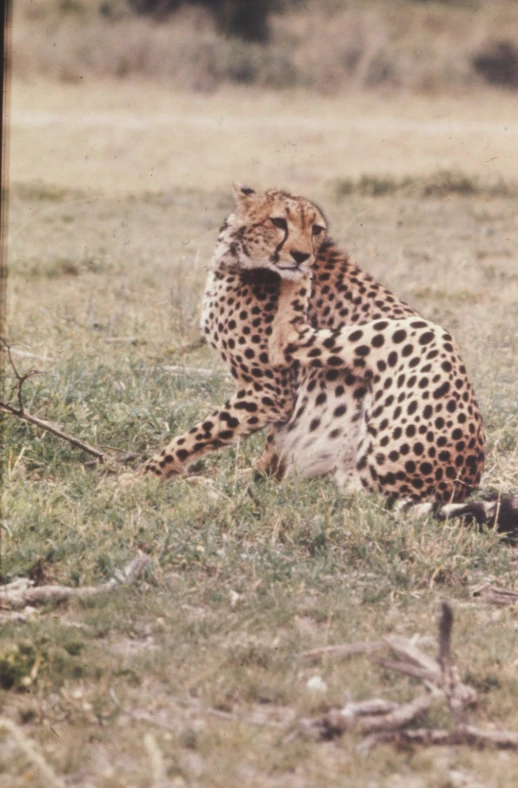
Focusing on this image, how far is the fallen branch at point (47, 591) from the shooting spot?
3131 mm

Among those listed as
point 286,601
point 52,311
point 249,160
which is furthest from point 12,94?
point 286,601

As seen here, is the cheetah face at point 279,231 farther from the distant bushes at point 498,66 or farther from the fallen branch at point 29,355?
the distant bushes at point 498,66

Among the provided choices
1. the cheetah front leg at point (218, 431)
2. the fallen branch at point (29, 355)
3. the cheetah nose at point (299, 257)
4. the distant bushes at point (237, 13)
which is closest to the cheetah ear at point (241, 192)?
the cheetah nose at point (299, 257)

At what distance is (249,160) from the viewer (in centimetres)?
1270

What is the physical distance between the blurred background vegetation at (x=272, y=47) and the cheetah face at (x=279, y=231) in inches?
458

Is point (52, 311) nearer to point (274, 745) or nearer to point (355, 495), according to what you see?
point (355, 495)

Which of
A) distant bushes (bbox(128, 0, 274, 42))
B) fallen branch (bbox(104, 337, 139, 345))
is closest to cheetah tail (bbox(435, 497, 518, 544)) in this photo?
fallen branch (bbox(104, 337, 139, 345))

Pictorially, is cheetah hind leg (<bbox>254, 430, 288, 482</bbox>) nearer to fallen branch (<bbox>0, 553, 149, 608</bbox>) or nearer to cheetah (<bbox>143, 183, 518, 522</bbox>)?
cheetah (<bbox>143, 183, 518, 522</bbox>)

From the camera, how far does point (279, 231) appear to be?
386cm

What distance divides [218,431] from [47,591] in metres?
0.97

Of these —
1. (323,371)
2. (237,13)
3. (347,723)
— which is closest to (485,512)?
(323,371)

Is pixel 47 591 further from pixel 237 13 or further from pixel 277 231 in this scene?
pixel 237 13

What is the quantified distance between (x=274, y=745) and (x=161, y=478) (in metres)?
1.58

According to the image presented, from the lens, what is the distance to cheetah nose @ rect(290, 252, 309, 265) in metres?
3.83
